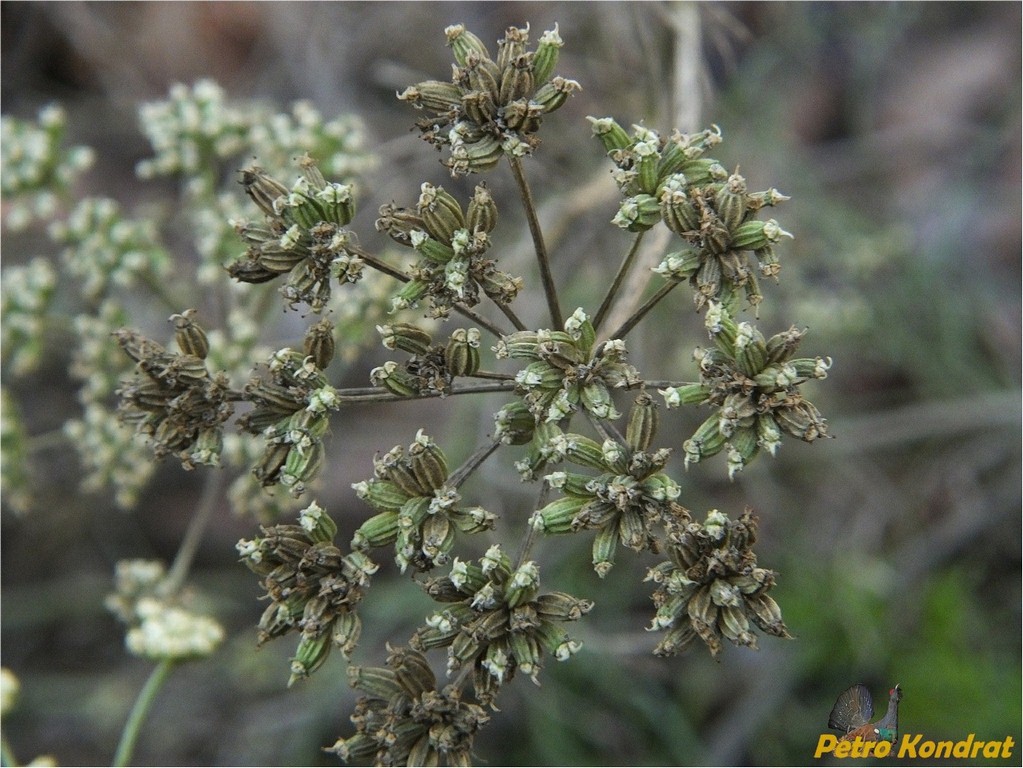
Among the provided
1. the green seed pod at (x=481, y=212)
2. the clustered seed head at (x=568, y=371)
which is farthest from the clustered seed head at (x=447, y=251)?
the clustered seed head at (x=568, y=371)

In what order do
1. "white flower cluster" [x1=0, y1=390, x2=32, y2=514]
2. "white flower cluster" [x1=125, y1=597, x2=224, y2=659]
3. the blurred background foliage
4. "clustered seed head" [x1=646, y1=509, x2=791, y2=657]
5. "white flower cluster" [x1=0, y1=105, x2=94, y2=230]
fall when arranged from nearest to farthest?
"clustered seed head" [x1=646, y1=509, x2=791, y2=657]
"white flower cluster" [x1=125, y1=597, x2=224, y2=659]
"white flower cluster" [x1=0, y1=390, x2=32, y2=514]
"white flower cluster" [x1=0, y1=105, x2=94, y2=230]
the blurred background foliage

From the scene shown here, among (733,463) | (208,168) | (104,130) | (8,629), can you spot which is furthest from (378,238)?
(733,463)

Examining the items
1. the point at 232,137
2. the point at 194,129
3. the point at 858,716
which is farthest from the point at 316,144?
the point at 858,716

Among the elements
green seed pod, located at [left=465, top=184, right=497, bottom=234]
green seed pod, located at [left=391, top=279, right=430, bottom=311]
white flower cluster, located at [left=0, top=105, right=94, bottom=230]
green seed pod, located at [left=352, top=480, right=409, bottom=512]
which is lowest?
green seed pod, located at [left=352, top=480, right=409, bottom=512]

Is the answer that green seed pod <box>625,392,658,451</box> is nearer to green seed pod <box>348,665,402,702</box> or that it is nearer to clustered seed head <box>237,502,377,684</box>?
clustered seed head <box>237,502,377,684</box>

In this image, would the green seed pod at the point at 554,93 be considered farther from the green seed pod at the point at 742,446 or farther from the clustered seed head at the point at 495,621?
the clustered seed head at the point at 495,621

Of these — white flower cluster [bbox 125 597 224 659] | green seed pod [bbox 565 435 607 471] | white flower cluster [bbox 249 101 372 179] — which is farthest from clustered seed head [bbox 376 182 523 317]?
white flower cluster [bbox 125 597 224 659]
